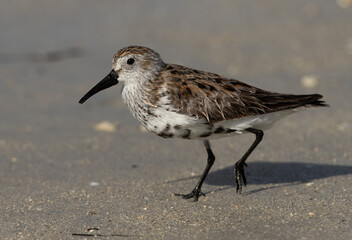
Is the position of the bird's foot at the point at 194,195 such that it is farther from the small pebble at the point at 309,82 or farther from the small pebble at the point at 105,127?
the small pebble at the point at 309,82

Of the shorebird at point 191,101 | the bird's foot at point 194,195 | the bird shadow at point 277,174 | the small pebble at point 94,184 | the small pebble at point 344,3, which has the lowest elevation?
the small pebble at point 94,184

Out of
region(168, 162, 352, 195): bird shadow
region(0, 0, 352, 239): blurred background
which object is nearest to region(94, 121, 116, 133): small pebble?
region(0, 0, 352, 239): blurred background

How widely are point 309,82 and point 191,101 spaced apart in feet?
14.0

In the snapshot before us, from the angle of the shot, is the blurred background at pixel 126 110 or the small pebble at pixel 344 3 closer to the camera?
the blurred background at pixel 126 110

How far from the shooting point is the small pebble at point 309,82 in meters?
9.69

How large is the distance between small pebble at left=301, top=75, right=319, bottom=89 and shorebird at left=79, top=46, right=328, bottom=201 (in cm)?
341

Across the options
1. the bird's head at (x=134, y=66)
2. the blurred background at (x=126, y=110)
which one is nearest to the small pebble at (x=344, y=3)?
the blurred background at (x=126, y=110)

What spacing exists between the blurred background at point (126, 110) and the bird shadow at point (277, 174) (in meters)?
0.03

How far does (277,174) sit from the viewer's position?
692cm

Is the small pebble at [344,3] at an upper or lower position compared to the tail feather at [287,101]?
upper

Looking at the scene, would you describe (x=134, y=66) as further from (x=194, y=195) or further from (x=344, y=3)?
(x=344, y=3)

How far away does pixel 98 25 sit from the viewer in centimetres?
1234

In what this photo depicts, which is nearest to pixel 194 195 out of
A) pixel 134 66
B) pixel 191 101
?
pixel 191 101

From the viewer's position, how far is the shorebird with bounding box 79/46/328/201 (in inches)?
235
